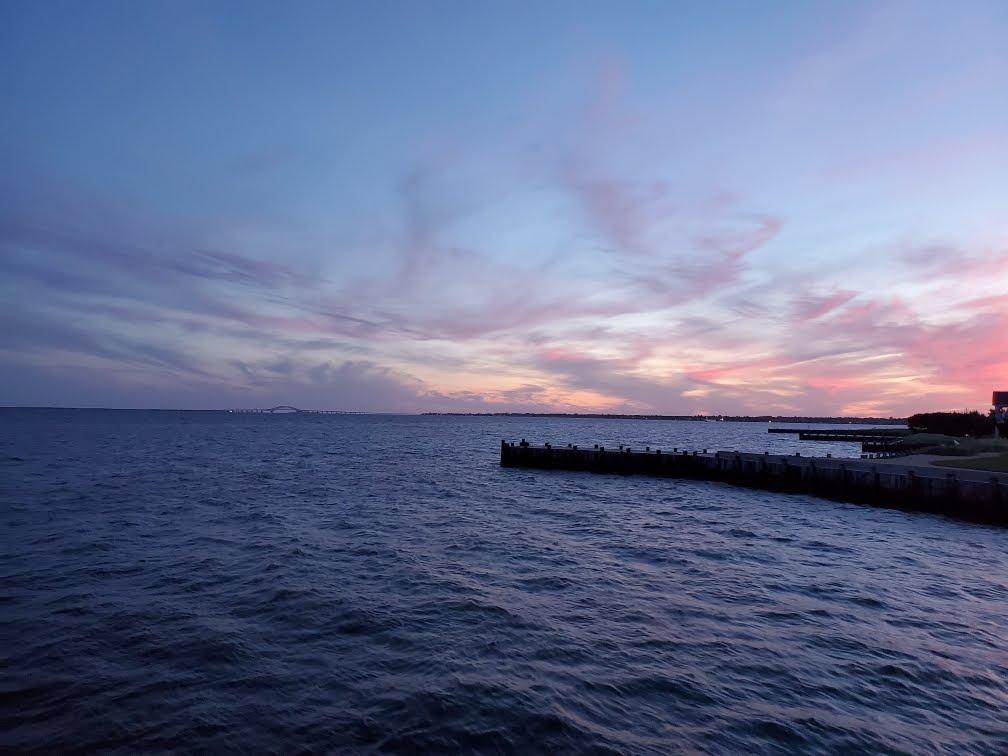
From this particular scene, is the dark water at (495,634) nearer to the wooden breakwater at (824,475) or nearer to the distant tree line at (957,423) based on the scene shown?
the wooden breakwater at (824,475)

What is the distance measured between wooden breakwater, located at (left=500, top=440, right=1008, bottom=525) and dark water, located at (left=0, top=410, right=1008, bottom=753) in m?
3.62

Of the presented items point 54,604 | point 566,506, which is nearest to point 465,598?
point 54,604

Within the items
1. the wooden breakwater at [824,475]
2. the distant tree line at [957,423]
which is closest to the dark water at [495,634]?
the wooden breakwater at [824,475]

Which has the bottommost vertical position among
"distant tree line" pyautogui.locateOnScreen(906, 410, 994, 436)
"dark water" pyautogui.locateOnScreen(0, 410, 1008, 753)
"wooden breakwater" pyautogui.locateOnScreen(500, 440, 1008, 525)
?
"dark water" pyautogui.locateOnScreen(0, 410, 1008, 753)

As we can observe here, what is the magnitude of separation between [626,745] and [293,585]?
11734mm

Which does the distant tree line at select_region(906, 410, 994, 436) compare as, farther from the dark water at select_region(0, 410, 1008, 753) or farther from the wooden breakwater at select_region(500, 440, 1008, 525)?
the dark water at select_region(0, 410, 1008, 753)

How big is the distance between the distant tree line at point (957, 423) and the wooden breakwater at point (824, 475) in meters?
47.4

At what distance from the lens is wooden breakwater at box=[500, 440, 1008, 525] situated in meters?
31.0

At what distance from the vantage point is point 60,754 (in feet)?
27.4

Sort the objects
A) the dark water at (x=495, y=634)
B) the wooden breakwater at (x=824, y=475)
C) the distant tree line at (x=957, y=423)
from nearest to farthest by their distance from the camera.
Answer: the dark water at (x=495, y=634) → the wooden breakwater at (x=824, y=475) → the distant tree line at (x=957, y=423)

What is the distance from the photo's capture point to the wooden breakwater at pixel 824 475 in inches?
1220

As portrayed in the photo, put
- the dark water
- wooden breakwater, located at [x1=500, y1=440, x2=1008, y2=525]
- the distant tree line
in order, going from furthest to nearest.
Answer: the distant tree line
wooden breakwater, located at [x1=500, y1=440, x2=1008, y2=525]
the dark water

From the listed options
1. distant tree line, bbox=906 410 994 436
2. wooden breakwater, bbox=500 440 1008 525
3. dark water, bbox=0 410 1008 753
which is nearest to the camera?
dark water, bbox=0 410 1008 753

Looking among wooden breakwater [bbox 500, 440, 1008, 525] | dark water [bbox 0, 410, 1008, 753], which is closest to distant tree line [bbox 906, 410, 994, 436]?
wooden breakwater [bbox 500, 440, 1008, 525]
